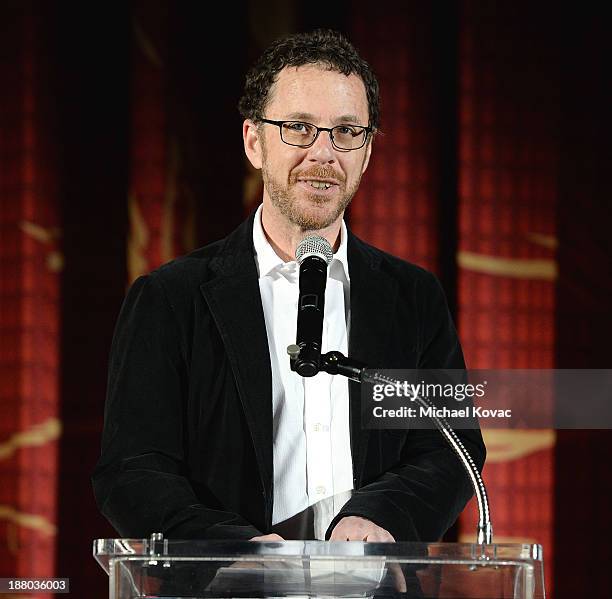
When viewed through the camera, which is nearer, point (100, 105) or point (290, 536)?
point (290, 536)

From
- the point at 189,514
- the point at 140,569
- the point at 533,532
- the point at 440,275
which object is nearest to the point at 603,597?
the point at 533,532

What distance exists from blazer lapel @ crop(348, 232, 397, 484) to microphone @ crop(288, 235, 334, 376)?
42 cm

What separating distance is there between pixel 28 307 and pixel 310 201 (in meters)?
0.78

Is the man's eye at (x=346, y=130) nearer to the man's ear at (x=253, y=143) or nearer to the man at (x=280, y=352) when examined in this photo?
the man at (x=280, y=352)

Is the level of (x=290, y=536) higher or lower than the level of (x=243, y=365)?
lower

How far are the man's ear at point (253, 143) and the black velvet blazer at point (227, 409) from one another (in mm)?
111

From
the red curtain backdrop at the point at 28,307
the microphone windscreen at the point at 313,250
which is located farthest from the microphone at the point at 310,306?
the red curtain backdrop at the point at 28,307

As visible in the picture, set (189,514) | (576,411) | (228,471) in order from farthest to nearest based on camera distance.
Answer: (576,411)
(228,471)
(189,514)

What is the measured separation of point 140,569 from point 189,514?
10.6 inches

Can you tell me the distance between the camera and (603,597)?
223 centimetres

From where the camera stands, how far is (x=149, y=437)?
160 cm

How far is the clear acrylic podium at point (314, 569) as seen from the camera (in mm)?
1133

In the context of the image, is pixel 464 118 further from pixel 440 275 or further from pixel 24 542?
pixel 24 542

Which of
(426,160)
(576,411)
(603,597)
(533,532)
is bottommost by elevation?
(603,597)
